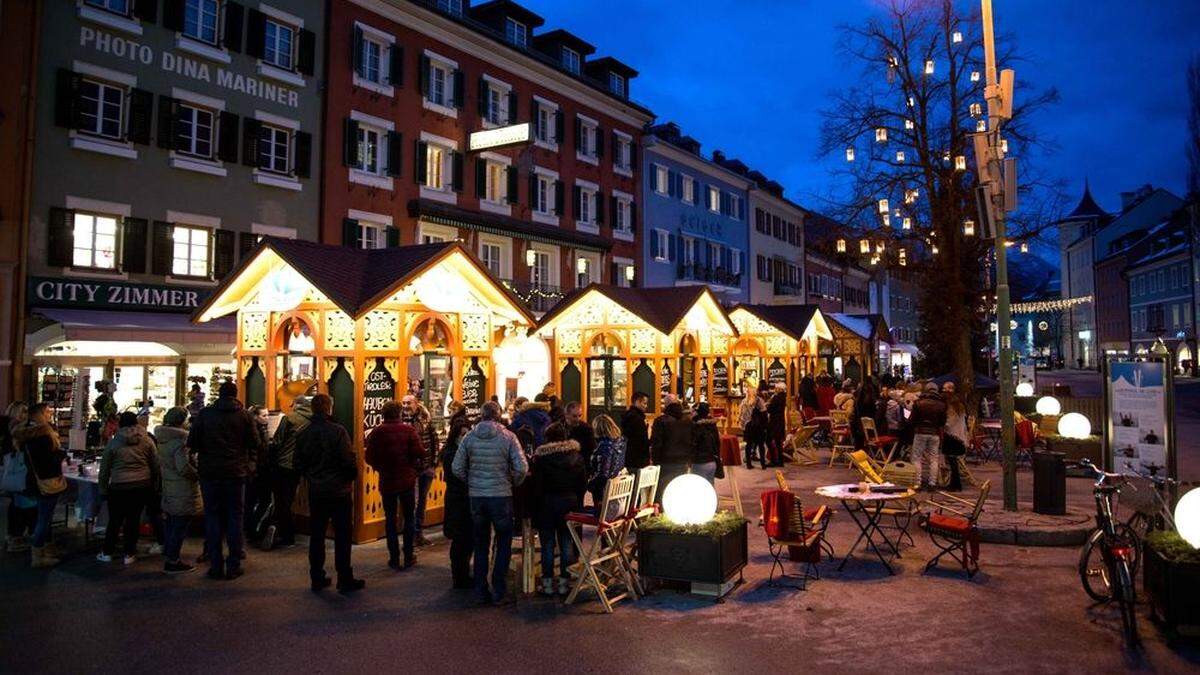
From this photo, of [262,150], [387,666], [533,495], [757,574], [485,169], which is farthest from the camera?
[485,169]

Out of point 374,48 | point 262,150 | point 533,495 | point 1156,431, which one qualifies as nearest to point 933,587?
point 1156,431

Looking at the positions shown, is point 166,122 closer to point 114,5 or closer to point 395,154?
point 114,5

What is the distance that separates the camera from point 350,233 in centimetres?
2170

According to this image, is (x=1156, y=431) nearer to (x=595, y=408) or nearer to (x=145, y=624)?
(x=145, y=624)

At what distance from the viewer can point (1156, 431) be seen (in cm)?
796

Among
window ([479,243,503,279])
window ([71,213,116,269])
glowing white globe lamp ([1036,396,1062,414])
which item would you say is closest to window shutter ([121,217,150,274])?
window ([71,213,116,269])

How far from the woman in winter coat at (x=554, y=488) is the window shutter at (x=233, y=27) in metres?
16.4

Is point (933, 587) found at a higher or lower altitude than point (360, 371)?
lower

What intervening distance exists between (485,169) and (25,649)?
863 inches

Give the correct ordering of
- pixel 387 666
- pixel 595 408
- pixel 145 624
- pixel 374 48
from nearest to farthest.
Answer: pixel 387 666 → pixel 145 624 → pixel 595 408 → pixel 374 48

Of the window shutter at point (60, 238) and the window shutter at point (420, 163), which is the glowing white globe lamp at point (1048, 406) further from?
the window shutter at point (60, 238)

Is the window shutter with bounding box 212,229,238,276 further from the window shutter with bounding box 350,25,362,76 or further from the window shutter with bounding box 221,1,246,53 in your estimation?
the window shutter with bounding box 350,25,362,76

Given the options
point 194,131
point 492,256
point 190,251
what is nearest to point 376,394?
point 190,251

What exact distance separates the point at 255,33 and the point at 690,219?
2216 cm
